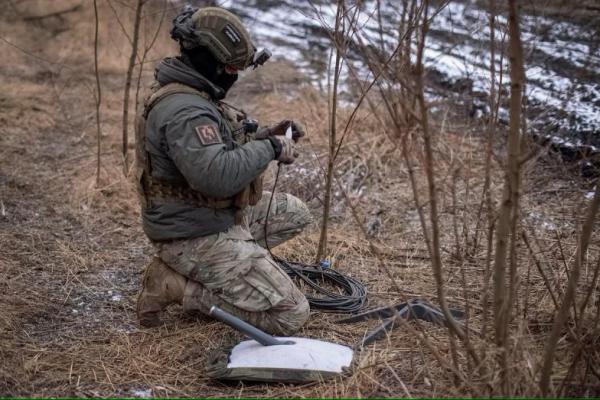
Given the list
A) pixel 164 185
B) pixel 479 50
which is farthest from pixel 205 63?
pixel 479 50

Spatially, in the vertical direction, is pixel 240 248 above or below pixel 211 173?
below

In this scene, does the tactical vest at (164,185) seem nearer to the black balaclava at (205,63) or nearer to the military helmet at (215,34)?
the black balaclava at (205,63)

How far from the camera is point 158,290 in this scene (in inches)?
136

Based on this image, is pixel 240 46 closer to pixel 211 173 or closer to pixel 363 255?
pixel 211 173

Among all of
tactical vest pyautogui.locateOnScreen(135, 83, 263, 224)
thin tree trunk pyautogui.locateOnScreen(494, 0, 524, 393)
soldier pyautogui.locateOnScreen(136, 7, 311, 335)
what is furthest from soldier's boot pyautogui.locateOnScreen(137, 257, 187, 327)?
thin tree trunk pyautogui.locateOnScreen(494, 0, 524, 393)

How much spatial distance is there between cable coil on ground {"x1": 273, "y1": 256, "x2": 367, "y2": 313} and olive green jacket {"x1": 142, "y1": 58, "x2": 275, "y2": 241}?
0.76 meters

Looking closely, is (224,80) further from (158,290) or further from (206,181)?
(158,290)

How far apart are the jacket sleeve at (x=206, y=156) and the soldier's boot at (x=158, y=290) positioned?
533 mm

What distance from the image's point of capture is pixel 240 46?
321cm

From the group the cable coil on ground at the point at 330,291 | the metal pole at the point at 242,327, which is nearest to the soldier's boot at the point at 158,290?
the metal pole at the point at 242,327

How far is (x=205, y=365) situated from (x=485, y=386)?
1.33m

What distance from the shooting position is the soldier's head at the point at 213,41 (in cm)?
317

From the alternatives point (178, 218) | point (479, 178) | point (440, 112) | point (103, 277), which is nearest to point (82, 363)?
point (178, 218)

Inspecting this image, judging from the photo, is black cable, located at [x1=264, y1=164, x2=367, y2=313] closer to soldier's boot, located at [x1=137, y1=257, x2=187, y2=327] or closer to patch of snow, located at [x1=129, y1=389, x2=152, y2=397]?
soldier's boot, located at [x1=137, y1=257, x2=187, y2=327]
